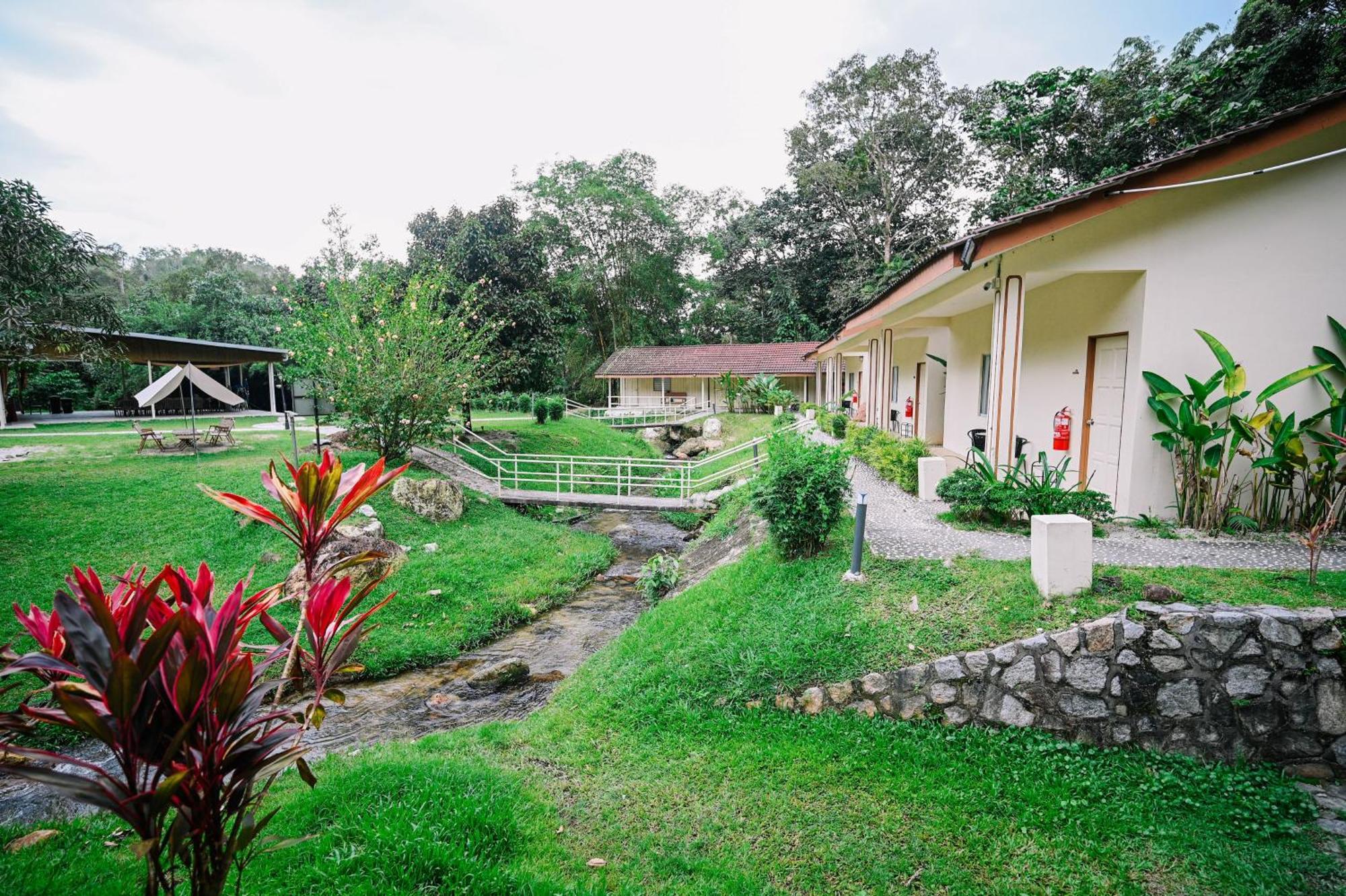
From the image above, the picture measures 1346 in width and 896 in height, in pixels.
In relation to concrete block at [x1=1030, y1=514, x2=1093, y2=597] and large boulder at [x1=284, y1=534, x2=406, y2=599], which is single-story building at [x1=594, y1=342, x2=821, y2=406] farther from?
concrete block at [x1=1030, y1=514, x2=1093, y2=597]

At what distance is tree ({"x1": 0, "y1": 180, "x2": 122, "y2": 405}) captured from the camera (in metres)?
9.49

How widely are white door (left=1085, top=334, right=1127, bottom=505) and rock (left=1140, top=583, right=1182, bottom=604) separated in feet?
9.63

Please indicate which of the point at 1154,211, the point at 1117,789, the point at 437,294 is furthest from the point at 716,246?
the point at 1117,789

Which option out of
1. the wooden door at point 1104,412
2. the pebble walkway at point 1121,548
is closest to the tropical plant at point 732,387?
the wooden door at point 1104,412

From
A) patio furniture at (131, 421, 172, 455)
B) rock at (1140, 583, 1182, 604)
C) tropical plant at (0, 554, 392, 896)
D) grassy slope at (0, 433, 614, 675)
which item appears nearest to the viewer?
tropical plant at (0, 554, 392, 896)

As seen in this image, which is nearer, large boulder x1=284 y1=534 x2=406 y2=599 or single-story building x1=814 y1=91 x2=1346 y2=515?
single-story building x1=814 y1=91 x2=1346 y2=515

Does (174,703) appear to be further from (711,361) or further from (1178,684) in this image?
(711,361)

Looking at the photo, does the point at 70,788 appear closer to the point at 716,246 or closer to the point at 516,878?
the point at 516,878

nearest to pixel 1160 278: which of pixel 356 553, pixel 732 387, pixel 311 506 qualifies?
pixel 311 506

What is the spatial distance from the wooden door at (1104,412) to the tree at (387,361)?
12.3 metres

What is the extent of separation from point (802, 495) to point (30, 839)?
6347mm

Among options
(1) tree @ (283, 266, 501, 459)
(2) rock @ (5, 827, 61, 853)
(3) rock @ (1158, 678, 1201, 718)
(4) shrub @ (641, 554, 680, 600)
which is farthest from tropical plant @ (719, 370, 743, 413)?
(2) rock @ (5, 827, 61, 853)

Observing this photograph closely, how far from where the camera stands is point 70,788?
148 cm

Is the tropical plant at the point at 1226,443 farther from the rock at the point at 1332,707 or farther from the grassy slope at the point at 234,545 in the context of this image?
the grassy slope at the point at 234,545
